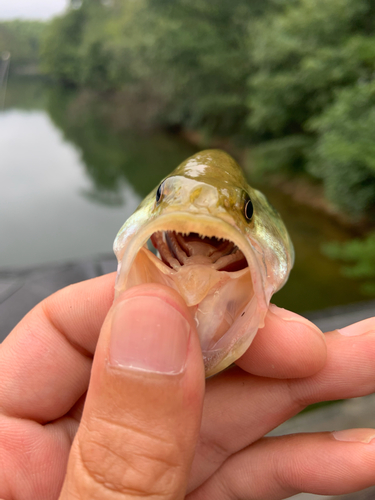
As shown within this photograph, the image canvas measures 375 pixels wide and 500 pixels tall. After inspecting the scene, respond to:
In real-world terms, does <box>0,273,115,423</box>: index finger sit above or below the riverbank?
above

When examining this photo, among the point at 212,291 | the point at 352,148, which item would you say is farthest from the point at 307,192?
the point at 212,291

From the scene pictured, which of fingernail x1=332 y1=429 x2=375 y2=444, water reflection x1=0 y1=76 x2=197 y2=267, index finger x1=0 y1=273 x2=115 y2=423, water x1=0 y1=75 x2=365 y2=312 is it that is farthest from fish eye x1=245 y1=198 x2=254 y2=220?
water reflection x1=0 y1=76 x2=197 y2=267

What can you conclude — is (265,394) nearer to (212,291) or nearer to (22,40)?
(212,291)

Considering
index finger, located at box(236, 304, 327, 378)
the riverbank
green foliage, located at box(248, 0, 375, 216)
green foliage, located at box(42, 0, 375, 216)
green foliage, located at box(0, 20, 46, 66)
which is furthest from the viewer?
green foliage, located at box(0, 20, 46, 66)

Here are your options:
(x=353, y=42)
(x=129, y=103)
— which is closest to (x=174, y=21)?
(x=353, y=42)

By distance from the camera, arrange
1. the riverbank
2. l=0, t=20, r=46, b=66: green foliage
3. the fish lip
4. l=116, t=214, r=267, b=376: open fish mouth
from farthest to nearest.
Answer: l=0, t=20, r=46, b=66: green foliage
the riverbank
l=116, t=214, r=267, b=376: open fish mouth
the fish lip

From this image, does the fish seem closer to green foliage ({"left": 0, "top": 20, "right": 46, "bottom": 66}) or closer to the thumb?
the thumb

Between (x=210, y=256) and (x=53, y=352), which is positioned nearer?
(x=210, y=256)

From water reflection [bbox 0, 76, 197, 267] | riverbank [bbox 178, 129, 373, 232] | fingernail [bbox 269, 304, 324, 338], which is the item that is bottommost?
water reflection [bbox 0, 76, 197, 267]
